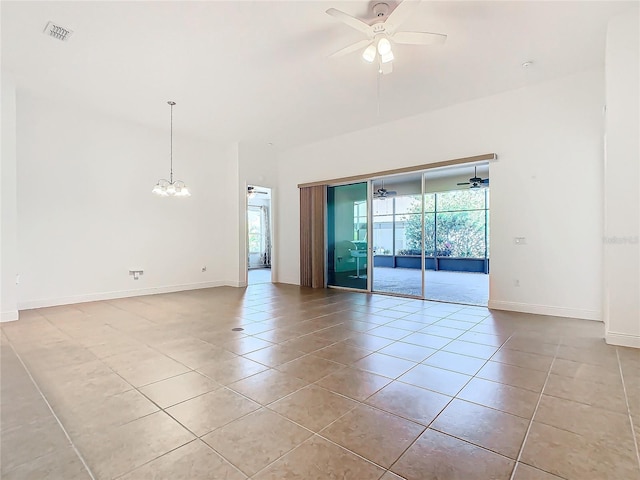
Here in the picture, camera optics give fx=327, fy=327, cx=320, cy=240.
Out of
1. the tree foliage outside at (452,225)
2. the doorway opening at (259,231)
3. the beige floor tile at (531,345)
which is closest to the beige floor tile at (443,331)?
the beige floor tile at (531,345)

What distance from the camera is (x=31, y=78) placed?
4.86m

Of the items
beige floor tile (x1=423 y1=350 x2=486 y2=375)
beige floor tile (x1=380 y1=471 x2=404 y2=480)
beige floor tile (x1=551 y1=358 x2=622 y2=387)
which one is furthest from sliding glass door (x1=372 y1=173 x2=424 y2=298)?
beige floor tile (x1=380 y1=471 x2=404 y2=480)

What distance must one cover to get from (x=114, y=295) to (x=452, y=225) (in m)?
11.1

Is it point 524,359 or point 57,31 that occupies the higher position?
point 57,31

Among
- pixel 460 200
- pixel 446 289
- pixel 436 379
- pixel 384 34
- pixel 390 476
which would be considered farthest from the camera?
pixel 460 200

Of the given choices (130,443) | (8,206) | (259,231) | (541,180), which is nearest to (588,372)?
(541,180)

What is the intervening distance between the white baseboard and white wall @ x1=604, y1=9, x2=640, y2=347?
23.7 feet

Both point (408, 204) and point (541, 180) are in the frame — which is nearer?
point (541, 180)

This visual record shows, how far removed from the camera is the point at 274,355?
11.0 ft

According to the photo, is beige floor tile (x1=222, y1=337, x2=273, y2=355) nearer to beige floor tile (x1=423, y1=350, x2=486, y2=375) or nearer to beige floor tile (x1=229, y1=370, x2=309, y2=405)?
beige floor tile (x1=229, y1=370, x2=309, y2=405)

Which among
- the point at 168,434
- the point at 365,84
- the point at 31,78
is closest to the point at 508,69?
the point at 365,84

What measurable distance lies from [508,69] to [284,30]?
10.5ft

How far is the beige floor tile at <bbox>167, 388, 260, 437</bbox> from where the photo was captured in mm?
2131

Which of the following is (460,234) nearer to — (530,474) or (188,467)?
(530,474)
